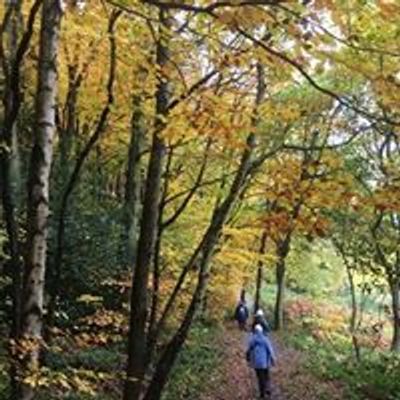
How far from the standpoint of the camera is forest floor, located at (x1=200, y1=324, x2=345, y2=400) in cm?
1612

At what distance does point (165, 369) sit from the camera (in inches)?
392

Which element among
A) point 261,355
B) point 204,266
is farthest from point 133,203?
point 204,266

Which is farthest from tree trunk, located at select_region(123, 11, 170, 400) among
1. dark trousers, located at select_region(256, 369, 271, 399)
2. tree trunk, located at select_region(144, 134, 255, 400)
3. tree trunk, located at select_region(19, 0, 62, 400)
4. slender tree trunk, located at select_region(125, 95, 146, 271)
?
slender tree trunk, located at select_region(125, 95, 146, 271)

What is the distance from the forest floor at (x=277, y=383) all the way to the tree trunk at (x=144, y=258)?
265 inches

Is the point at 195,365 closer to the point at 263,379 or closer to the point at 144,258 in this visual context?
the point at 263,379

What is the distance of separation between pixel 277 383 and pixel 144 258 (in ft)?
31.8

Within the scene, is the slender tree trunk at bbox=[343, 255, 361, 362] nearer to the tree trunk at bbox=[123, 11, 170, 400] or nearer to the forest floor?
the forest floor

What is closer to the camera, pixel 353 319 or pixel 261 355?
pixel 261 355

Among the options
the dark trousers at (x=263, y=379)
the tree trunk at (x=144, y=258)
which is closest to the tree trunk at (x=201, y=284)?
the tree trunk at (x=144, y=258)

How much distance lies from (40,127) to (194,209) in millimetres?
16140

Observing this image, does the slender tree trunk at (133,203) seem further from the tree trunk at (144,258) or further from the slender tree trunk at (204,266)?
the tree trunk at (144,258)

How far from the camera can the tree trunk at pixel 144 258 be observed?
9.16 meters

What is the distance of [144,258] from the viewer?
31.4 feet

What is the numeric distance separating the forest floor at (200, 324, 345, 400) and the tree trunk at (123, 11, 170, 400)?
6.73m
